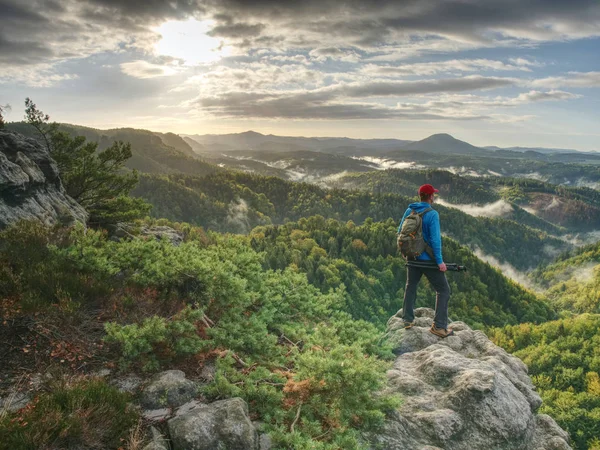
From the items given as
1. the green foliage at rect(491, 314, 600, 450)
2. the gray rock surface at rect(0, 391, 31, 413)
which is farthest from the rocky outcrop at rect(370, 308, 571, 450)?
the green foliage at rect(491, 314, 600, 450)

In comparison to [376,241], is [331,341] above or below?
above

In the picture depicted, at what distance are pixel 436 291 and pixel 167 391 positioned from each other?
291 inches

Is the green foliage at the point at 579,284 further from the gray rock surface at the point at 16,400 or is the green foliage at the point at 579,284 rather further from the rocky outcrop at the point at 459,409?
the gray rock surface at the point at 16,400

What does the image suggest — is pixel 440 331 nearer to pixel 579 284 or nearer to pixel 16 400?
pixel 16 400

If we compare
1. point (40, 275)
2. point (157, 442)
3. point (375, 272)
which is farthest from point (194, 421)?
point (375, 272)

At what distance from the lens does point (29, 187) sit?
13.7 m

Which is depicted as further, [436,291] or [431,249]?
[436,291]

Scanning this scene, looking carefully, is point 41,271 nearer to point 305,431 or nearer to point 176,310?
point 176,310

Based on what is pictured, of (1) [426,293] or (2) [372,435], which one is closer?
(2) [372,435]

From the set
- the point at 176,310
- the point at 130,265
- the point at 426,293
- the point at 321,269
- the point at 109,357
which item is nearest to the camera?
the point at 109,357

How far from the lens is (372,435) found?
6.43m

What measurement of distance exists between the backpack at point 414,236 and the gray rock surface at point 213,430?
5951mm

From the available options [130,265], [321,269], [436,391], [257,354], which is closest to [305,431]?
[257,354]

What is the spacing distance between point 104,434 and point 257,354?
3444 millimetres
